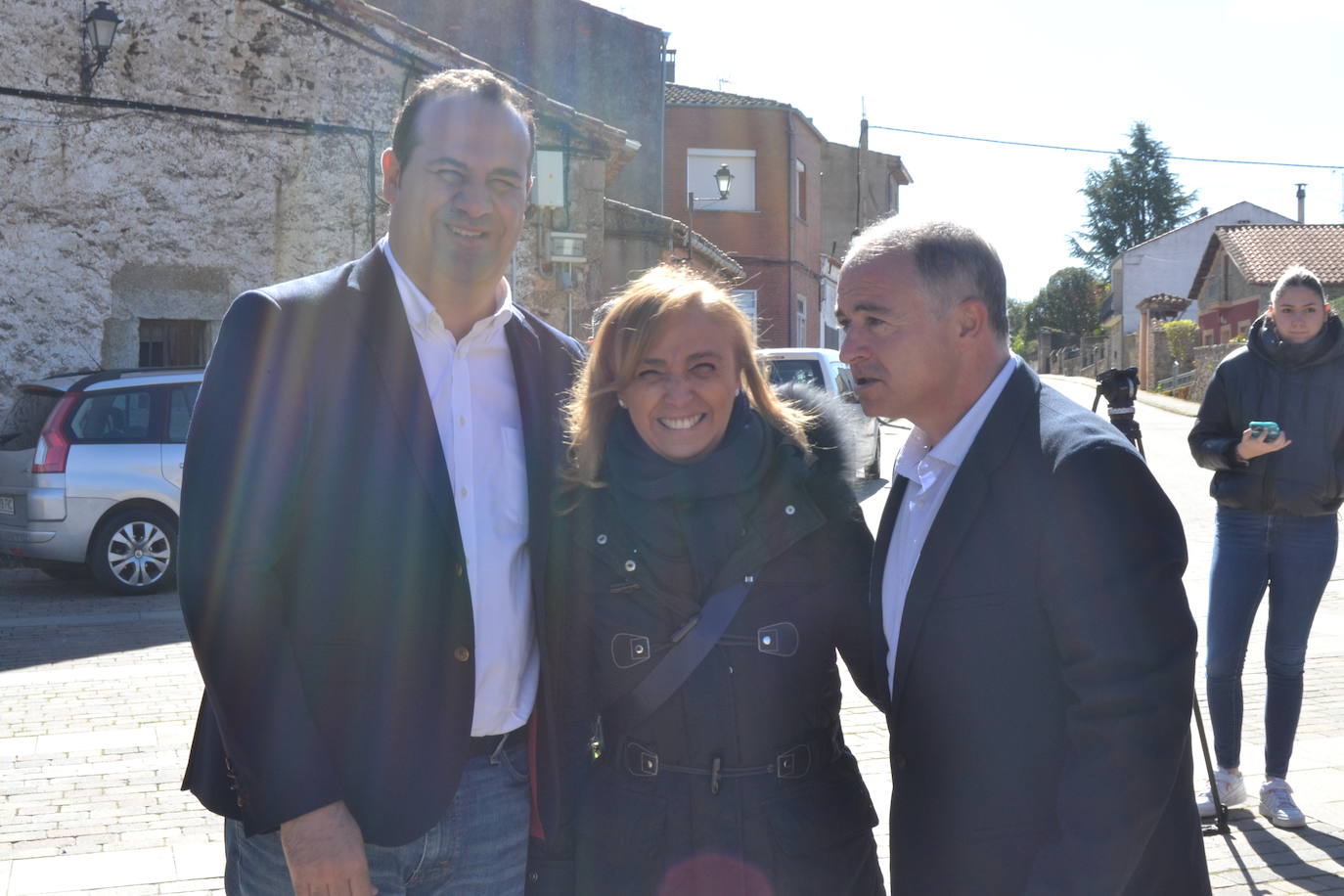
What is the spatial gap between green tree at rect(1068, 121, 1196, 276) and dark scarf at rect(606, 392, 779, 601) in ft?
258

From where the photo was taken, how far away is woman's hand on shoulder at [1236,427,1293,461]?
188 inches

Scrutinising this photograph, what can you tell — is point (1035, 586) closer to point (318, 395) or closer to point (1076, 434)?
point (1076, 434)

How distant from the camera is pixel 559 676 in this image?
2.52m

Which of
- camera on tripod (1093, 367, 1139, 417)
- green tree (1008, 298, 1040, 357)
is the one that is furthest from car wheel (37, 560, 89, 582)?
green tree (1008, 298, 1040, 357)

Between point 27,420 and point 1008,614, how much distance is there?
10218 millimetres

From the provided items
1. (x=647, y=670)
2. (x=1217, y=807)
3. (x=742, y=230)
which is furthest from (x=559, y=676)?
(x=742, y=230)

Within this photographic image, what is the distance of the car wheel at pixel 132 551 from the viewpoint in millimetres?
10320

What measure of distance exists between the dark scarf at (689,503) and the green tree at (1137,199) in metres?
78.7

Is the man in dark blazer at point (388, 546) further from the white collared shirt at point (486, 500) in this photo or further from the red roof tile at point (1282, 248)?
the red roof tile at point (1282, 248)

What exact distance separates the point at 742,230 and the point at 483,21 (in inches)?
430

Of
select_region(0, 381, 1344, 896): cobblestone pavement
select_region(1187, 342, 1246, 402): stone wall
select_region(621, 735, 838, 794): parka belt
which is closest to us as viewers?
select_region(621, 735, 838, 794): parka belt

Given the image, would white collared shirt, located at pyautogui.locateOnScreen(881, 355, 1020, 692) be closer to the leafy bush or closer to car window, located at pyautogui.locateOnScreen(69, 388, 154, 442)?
car window, located at pyautogui.locateOnScreen(69, 388, 154, 442)

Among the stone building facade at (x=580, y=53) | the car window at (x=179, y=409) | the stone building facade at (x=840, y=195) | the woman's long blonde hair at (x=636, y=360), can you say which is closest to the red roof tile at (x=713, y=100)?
the stone building facade at (x=580, y=53)

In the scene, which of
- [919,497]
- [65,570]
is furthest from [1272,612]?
[65,570]
